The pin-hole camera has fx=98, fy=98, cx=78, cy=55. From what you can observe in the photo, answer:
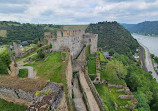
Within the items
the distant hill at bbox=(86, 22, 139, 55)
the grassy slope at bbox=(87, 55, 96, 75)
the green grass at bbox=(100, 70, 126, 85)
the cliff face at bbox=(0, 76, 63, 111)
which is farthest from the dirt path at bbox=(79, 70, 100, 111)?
the distant hill at bbox=(86, 22, 139, 55)

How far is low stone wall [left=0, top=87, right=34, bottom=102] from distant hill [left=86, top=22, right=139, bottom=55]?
60924 mm

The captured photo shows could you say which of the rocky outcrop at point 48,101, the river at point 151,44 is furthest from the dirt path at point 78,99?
the river at point 151,44

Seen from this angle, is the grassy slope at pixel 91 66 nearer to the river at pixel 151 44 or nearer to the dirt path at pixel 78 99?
the dirt path at pixel 78 99

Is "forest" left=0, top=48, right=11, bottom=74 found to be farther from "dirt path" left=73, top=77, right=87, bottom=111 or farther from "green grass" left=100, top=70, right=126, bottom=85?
"green grass" left=100, top=70, right=126, bottom=85

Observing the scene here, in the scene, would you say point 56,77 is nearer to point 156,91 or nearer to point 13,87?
point 13,87

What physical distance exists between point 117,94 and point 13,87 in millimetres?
18779

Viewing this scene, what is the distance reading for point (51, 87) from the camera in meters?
7.36

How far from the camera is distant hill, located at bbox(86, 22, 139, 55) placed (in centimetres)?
6908

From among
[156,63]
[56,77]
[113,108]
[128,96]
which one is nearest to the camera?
[56,77]

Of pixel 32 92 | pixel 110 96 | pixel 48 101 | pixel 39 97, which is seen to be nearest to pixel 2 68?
pixel 32 92

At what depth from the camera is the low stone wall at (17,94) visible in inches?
291

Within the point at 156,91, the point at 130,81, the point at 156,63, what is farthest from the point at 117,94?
the point at 156,63

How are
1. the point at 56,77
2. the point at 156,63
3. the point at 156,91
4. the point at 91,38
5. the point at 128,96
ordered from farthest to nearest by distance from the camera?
the point at 156,63, the point at 91,38, the point at 156,91, the point at 128,96, the point at 56,77

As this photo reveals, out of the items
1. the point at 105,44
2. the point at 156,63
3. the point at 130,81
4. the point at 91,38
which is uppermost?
the point at 91,38
